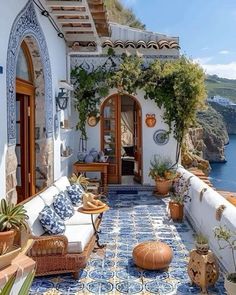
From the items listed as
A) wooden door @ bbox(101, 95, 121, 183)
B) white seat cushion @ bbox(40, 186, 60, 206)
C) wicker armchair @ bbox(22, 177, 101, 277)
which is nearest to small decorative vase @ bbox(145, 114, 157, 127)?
wooden door @ bbox(101, 95, 121, 183)

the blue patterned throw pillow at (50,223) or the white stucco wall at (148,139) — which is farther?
the white stucco wall at (148,139)

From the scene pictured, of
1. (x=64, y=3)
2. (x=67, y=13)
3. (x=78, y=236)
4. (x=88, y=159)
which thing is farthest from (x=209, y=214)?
(x=88, y=159)

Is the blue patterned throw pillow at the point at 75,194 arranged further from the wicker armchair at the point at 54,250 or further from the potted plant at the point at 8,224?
the potted plant at the point at 8,224

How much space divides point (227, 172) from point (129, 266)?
34260 millimetres

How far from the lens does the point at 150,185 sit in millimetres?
10766

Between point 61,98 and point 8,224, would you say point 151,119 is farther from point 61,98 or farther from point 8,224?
point 8,224

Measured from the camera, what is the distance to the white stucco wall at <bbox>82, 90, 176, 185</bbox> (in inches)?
418

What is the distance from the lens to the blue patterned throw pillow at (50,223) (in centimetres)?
500

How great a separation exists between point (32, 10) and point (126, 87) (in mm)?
4321

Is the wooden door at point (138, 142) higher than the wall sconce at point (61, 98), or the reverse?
the wall sconce at point (61, 98)

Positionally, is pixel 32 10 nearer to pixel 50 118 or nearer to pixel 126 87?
pixel 50 118

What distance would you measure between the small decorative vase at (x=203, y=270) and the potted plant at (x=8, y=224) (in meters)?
2.06

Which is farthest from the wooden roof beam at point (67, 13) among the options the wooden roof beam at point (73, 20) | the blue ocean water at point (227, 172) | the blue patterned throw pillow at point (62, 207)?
the blue ocean water at point (227, 172)

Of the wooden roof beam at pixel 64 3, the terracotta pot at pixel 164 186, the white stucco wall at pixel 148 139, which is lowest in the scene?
the terracotta pot at pixel 164 186
